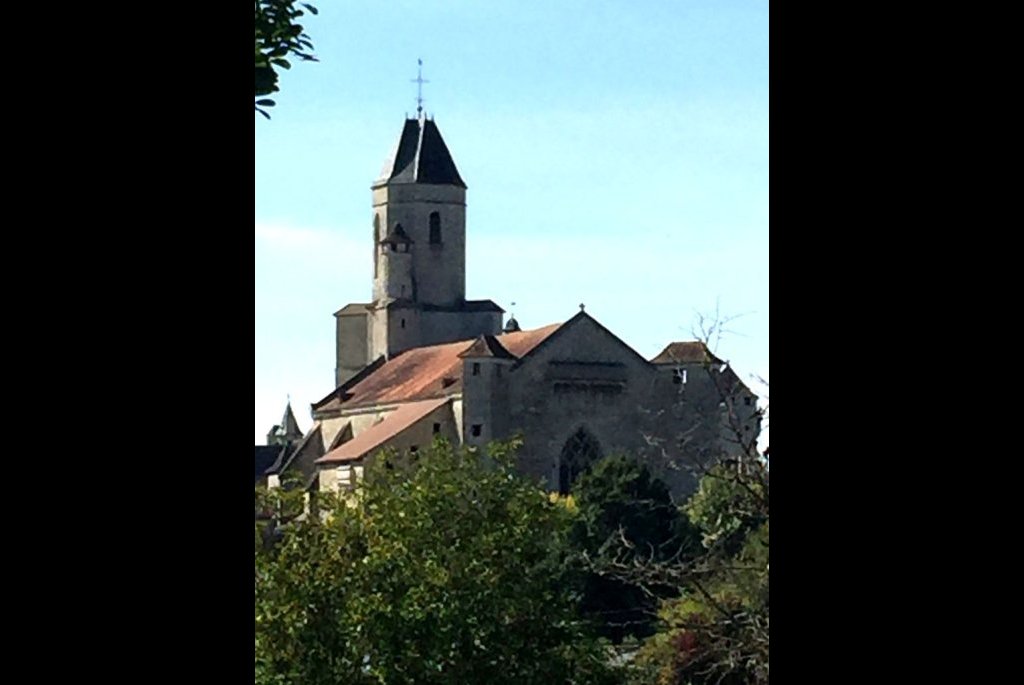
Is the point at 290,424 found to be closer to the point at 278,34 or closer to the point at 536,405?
the point at 536,405

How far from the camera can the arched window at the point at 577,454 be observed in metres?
61.6

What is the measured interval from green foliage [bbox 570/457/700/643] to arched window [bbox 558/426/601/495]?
7.60 meters

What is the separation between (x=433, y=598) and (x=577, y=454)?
1653 inches

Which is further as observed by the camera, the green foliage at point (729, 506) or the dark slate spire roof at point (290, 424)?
the dark slate spire roof at point (290, 424)

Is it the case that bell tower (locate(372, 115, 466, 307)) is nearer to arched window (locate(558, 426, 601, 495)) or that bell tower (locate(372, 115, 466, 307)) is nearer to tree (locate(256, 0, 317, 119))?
arched window (locate(558, 426, 601, 495))

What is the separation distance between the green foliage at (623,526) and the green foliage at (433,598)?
17.2 metres

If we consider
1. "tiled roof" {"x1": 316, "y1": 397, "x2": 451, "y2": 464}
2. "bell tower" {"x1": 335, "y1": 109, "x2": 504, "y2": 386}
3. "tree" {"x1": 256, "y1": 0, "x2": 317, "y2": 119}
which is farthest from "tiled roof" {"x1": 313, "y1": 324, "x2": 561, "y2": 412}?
"tree" {"x1": 256, "y1": 0, "x2": 317, "y2": 119}

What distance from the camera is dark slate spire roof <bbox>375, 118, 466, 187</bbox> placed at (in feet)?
256

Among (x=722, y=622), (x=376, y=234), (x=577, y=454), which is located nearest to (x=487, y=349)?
(x=577, y=454)

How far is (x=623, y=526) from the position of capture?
4375 cm

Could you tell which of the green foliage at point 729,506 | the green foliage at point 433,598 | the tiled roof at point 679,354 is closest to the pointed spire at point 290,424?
the tiled roof at point 679,354

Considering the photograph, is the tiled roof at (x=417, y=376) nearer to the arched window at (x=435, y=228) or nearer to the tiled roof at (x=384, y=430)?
the tiled roof at (x=384, y=430)
